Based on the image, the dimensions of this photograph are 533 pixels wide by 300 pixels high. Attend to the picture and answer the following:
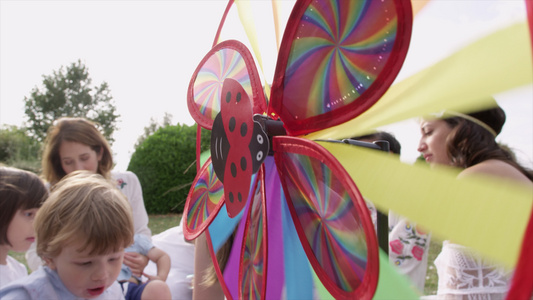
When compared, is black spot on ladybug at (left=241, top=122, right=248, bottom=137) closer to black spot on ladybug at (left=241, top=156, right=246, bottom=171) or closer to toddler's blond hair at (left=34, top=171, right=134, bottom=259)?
black spot on ladybug at (left=241, top=156, right=246, bottom=171)

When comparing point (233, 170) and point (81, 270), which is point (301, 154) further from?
point (81, 270)

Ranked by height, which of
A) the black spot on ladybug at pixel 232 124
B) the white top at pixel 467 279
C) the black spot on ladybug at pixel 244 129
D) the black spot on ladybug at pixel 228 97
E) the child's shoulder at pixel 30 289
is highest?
the black spot on ladybug at pixel 228 97

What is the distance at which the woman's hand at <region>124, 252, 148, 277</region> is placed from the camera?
1.81 metres

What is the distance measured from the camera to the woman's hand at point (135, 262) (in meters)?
1.81

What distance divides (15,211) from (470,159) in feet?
4.92

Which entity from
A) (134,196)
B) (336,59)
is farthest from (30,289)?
(134,196)

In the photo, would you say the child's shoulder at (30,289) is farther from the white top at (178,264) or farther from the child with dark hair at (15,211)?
the white top at (178,264)

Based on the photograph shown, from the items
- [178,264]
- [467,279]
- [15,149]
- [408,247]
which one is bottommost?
[178,264]

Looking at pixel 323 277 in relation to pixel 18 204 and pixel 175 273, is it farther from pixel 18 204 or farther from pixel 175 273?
pixel 175 273

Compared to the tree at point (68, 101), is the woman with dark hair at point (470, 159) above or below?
below

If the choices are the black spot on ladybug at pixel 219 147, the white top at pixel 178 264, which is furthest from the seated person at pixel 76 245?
the white top at pixel 178 264

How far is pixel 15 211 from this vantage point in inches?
60.3

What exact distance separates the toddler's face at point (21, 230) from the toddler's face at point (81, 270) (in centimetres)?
54

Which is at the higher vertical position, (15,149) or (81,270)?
(15,149)
